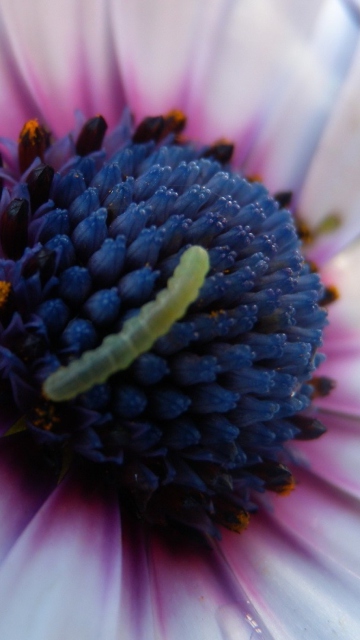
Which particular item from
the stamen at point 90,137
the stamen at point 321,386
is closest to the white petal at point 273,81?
the stamen at point 90,137

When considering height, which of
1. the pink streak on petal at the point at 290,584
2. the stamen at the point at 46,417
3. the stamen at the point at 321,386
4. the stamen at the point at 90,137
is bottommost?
the pink streak on petal at the point at 290,584

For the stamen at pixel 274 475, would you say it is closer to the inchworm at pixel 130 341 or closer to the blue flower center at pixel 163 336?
the blue flower center at pixel 163 336

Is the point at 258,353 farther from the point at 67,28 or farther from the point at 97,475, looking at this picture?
the point at 67,28

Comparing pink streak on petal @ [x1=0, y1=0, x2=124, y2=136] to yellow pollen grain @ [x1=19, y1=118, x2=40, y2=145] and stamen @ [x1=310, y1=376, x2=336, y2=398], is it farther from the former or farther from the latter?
stamen @ [x1=310, y1=376, x2=336, y2=398]

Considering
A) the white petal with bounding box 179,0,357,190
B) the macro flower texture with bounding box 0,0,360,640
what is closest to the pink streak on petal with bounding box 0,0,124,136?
the macro flower texture with bounding box 0,0,360,640

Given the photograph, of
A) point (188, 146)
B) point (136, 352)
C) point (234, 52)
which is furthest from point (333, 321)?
point (136, 352)

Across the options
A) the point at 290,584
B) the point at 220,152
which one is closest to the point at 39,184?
the point at 220,152
